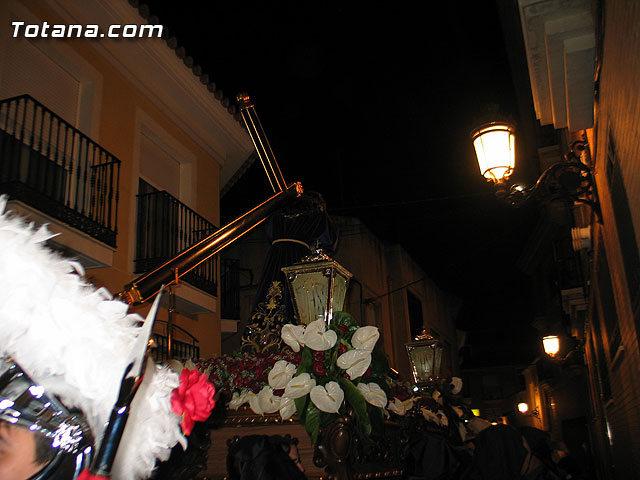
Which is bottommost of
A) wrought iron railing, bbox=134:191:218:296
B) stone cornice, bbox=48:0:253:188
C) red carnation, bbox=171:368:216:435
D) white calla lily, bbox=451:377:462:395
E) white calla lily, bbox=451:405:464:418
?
red carnation, bbox=171:368:216:435

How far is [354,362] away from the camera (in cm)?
327

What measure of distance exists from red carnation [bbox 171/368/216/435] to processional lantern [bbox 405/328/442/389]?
215 inches

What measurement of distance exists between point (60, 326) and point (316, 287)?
2.65 meters

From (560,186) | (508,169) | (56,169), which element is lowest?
(560,186)

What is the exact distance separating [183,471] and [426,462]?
245cm

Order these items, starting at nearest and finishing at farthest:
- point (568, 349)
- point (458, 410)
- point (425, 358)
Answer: point (458, 410) → point (425, 358) → point (568, 349)

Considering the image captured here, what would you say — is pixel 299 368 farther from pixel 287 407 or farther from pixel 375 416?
pixel 375 416

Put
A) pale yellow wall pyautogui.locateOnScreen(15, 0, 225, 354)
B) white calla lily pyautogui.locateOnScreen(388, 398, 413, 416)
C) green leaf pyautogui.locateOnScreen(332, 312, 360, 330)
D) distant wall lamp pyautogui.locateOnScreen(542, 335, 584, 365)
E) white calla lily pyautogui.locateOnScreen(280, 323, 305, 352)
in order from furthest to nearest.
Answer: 1. distant wall lamp pyautogui.locateOnScreen(542, 335, 584, 365)
2. pale yellow wall pyautogui.locateOnScreen(15, 0, 225, 354)
3. white calla lily pyautogui.locateOnScreen(388, 398, 413, 416)
4. green leaf pyautogui.locateOnScreen(332, 312, 360, 330)
5. white calla lily pyautogui.locateOnScreen(280, 323, 305, 352)

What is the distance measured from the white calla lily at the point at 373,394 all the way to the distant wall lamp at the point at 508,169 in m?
2.61

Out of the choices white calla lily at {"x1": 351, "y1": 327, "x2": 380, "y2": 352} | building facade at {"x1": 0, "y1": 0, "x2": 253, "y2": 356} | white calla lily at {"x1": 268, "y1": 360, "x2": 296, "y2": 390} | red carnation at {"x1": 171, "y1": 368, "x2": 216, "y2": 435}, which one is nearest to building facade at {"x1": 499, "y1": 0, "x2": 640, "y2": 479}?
white calla lily at {"x1": 351, "y1": 327, "x2": 380, "y2": 352}

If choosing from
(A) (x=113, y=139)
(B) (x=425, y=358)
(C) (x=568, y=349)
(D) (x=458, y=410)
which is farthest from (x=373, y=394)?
(C) (x=568, y=349)

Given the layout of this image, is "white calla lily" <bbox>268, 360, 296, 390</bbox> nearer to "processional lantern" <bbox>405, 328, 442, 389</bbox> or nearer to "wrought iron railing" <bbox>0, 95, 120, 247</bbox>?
"processional lantern" <bbox>405, 328, 442, 389</bbox>

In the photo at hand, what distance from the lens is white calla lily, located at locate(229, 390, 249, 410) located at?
3539 mm

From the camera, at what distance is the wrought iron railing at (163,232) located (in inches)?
372
